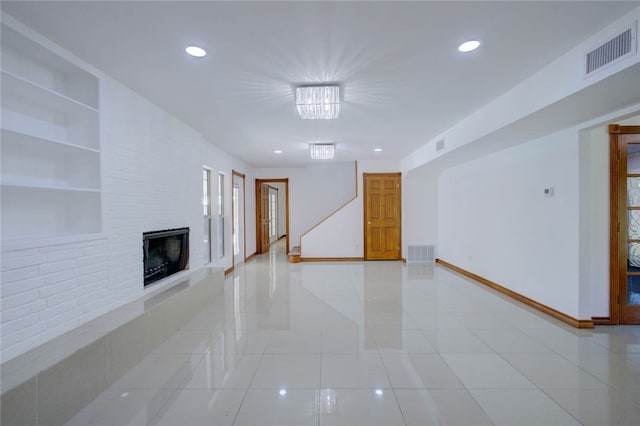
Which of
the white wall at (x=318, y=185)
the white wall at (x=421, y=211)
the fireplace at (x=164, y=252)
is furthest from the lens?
the white wall at (x=318, y=185)

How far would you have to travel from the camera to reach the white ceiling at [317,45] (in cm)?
189

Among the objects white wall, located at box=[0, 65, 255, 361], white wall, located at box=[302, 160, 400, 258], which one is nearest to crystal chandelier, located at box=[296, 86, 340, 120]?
white wall, located at box=[0, 65, 255, 361]

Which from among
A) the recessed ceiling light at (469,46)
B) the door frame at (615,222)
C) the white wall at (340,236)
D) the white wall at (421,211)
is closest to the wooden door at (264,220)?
the white wall at (340,236)

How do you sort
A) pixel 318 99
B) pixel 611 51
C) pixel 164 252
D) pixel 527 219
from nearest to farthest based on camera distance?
pixel 611 51
pixel 318 99
pixel 164 252
pixel 527 219

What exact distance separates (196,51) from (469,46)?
7.08ft

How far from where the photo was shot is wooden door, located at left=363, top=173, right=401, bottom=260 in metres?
7.57

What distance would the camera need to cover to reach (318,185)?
887cm

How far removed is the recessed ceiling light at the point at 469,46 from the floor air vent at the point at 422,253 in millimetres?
5507

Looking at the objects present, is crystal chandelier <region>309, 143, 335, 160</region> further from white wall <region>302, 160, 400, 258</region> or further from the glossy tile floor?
the glossy tile floor

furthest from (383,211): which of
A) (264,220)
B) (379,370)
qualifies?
(379,370)

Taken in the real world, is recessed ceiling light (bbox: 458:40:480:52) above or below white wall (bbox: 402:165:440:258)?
above

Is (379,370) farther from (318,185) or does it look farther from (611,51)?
(318,185)

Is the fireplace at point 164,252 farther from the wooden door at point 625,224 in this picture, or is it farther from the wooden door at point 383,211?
the wooden door at point 625,224

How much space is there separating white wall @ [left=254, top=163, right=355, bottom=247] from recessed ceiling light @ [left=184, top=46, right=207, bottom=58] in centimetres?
645
